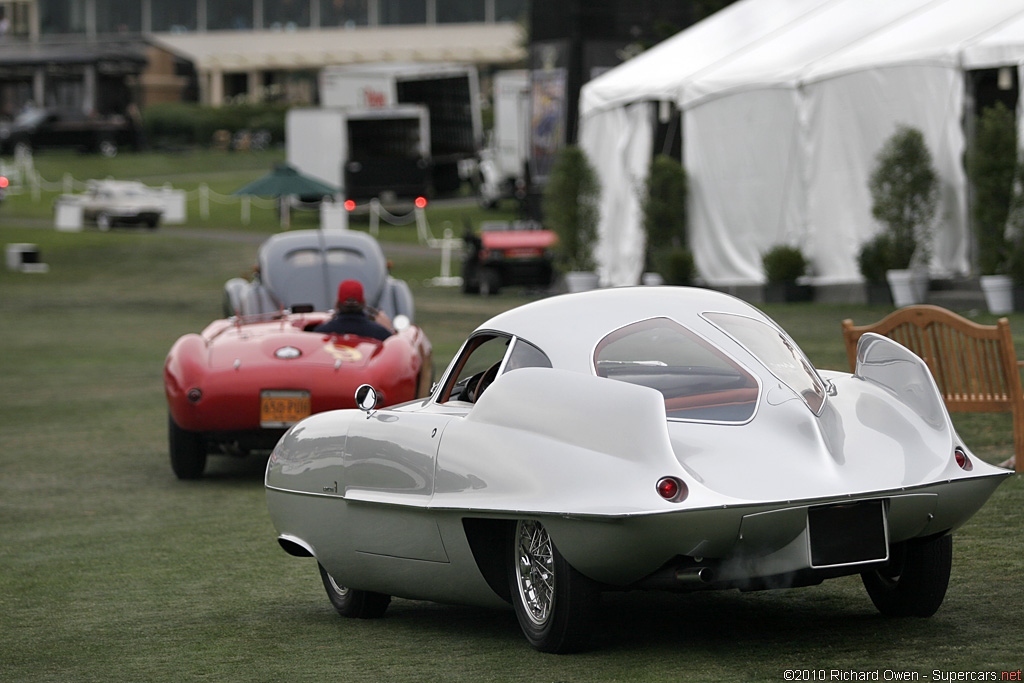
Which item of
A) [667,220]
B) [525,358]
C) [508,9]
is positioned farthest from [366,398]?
[508,9]

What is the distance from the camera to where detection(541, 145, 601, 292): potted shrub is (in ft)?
89.4

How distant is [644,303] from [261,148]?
7218 centimetres

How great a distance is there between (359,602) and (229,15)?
8939 cm

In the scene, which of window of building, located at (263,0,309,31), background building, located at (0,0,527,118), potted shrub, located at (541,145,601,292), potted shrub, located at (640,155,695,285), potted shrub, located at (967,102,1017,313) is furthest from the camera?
window of building, located at (263,0,309,31)

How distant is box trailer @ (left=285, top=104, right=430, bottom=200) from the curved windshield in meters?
39.1

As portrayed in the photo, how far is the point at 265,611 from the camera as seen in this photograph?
6688 millimetres

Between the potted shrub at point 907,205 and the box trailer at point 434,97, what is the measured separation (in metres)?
27.9

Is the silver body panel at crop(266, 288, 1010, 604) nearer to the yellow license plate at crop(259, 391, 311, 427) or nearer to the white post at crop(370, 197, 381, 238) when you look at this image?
the yellow license plate at crop(259, 391, 311, 427)

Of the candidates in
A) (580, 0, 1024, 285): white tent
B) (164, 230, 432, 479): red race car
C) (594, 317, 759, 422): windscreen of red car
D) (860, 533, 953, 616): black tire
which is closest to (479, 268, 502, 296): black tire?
(580, 0, 1024, 285): white tent

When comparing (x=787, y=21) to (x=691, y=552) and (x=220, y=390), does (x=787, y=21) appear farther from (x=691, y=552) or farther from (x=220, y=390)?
(x=691, y=552)

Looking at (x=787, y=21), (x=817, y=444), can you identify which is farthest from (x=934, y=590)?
(x=787, y=21)

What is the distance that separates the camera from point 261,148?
251 feet

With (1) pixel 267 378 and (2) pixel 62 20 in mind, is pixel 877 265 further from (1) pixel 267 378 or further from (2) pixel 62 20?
(2) pixel 62 20

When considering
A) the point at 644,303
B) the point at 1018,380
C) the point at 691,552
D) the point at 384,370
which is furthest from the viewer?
the point at 384,370
